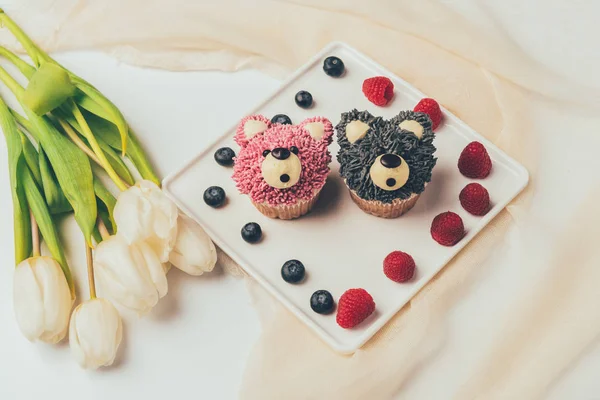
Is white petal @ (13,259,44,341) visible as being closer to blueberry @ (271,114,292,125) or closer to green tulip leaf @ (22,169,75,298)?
green tulip leaf @ (22,169,75,298)

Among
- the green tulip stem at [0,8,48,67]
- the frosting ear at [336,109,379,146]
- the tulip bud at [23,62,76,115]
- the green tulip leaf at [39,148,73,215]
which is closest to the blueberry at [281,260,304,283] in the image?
the frosting ear at [336,109,379,146]

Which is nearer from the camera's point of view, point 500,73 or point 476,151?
point 476,151

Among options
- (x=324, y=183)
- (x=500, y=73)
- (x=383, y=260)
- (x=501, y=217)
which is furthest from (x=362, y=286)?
(x=500, y=73)

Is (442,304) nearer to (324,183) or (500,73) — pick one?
(324,183)

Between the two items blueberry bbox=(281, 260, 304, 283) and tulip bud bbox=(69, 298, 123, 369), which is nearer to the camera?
tulip bud bbox=(69, 298, 123, 369)

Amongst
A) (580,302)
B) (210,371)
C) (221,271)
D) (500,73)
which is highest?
(500,73)

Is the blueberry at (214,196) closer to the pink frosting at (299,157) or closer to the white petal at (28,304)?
the pink frosting at (299,157)
